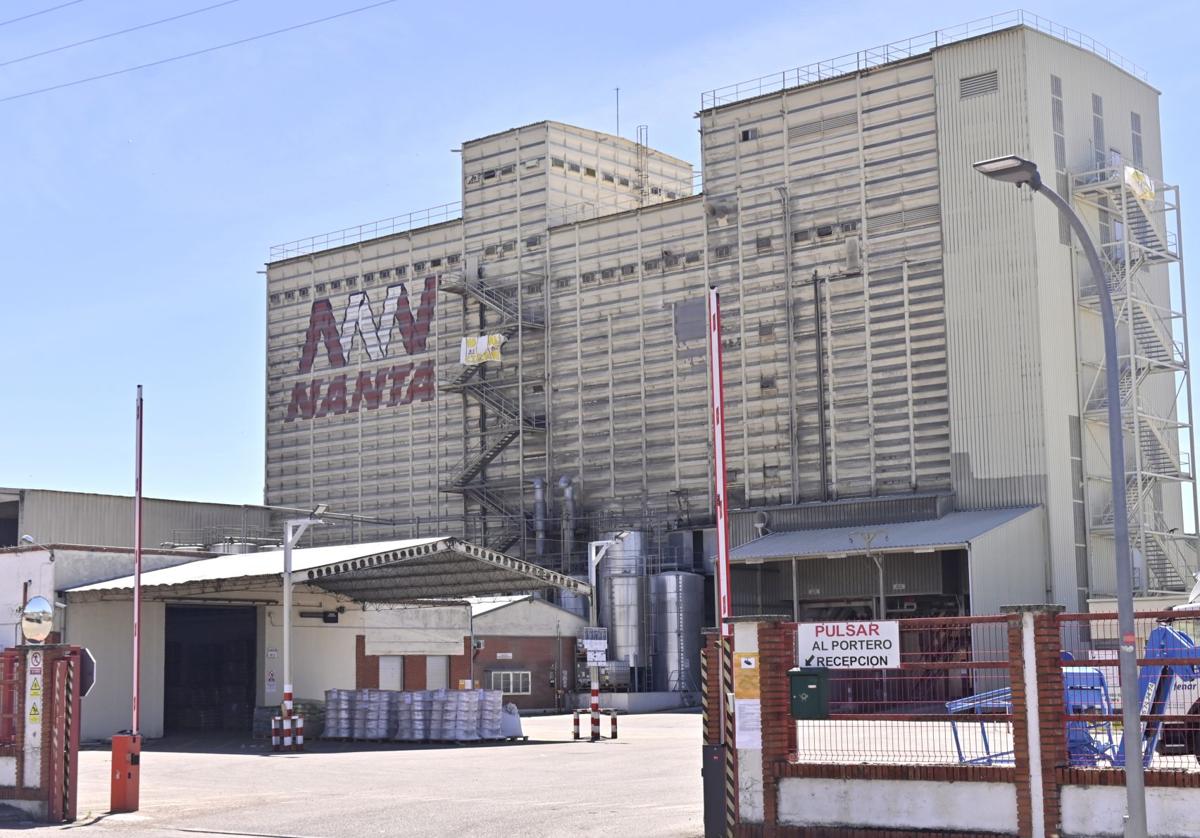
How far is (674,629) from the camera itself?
191 feet

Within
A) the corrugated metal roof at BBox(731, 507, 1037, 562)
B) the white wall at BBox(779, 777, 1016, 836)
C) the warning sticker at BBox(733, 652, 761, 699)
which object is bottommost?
the white wall at BBox(779, 777, 1016, 836)

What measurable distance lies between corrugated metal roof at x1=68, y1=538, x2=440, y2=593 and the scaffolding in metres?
27.6

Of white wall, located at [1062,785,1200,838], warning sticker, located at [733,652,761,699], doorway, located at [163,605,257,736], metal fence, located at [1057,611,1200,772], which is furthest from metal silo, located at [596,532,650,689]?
white wall, located at [1062,785,1200,838]

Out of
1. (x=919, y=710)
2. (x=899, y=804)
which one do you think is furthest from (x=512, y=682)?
(x=899, y=804)

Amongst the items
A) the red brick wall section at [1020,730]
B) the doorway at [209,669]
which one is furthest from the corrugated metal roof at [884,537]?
the red brick wall section at [1020,730]

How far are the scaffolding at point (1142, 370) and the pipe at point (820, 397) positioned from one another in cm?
946

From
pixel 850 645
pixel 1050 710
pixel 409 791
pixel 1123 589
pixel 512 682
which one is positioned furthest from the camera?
pixel 512 682

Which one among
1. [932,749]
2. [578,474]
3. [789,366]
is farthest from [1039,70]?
[932,749]

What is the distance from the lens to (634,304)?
6400 centimetres

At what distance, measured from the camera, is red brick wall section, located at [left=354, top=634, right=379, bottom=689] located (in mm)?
44938

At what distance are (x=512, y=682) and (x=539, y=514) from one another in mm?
11682

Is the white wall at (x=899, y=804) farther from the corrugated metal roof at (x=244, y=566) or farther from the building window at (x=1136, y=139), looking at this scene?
the building window at (x=1136, y=139)

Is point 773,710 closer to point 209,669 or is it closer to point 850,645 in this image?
point 850,645

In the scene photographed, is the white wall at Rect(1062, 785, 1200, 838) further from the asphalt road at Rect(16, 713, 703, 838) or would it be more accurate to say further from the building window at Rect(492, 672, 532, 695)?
the building window at Rect(492, 672, 532, 695)
